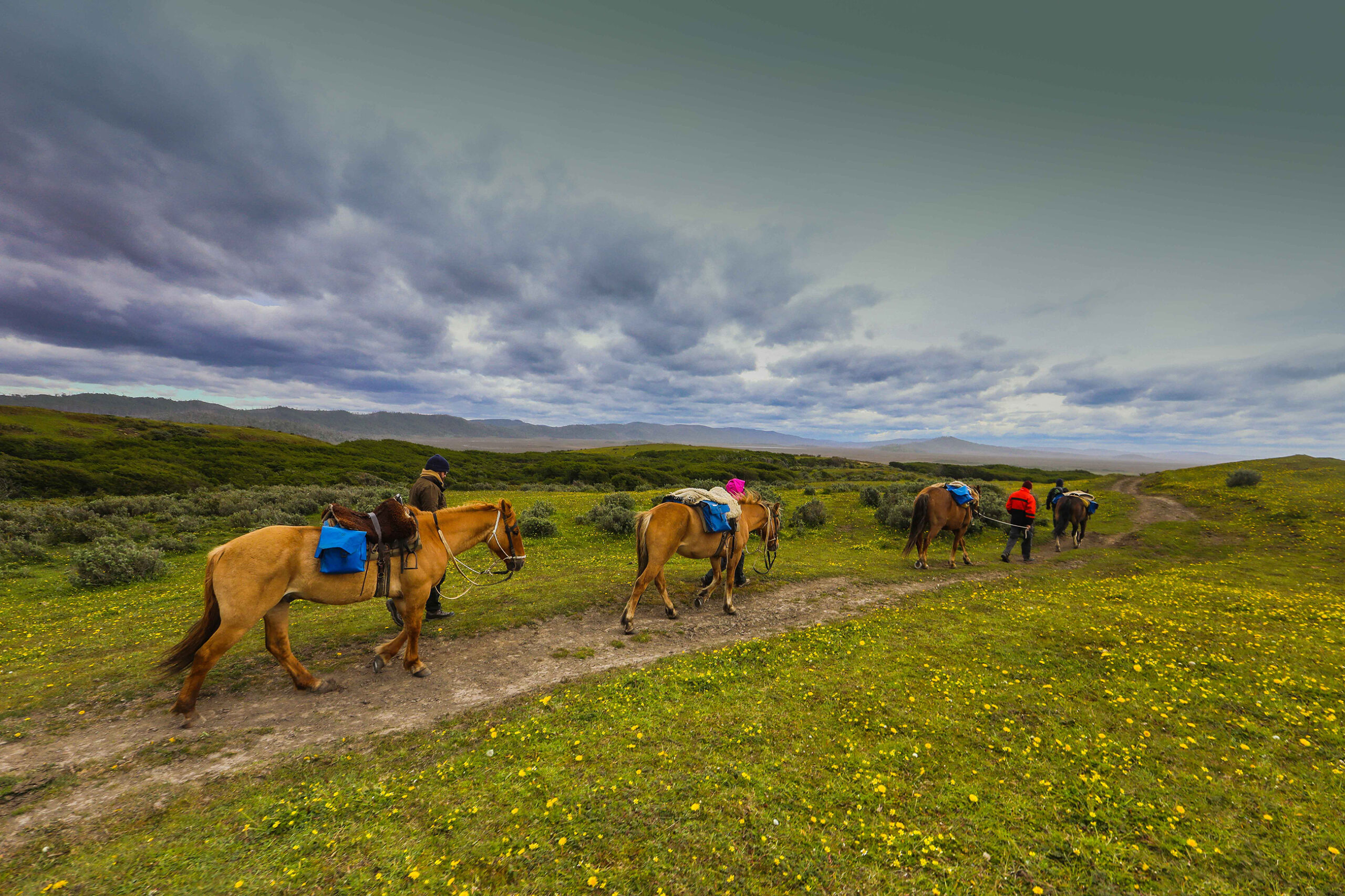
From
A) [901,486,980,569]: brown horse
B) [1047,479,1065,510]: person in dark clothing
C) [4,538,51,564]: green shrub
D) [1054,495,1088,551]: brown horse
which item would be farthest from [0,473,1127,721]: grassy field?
[1047,479,1065,510]: person in dark clothing

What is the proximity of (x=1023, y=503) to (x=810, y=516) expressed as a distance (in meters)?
8.59

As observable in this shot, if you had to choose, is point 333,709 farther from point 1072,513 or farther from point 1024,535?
point 1072,513

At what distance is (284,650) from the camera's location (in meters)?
6.30

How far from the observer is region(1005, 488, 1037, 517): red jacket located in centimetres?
1559

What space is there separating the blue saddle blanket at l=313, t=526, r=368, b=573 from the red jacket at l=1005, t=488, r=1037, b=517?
18.9 meters

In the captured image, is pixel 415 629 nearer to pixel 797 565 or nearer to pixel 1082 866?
pixel 1082 866

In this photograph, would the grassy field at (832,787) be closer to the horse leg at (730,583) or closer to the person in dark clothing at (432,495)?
the horse leg at (730,583)

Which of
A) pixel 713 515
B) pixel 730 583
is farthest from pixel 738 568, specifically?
pixel 713 515

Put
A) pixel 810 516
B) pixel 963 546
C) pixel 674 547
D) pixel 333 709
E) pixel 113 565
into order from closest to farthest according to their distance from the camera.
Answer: pixel 333 709 → pixel 674 547 → pixel 113 565 → pixel 963 546 → pixel 810 516

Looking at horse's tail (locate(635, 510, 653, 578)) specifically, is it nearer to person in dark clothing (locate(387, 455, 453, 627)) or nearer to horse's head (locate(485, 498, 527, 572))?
horse's head (locate(485, 498, 527, 572))

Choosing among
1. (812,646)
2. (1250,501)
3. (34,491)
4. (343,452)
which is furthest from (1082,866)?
(343,452)

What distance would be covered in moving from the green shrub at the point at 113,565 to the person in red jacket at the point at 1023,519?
27027 mm

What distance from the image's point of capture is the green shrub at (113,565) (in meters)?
11.5

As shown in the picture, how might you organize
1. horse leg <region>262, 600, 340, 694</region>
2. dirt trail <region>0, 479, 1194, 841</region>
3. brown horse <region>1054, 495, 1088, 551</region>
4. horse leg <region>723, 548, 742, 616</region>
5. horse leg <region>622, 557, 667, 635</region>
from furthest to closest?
1. brown horse <region>1054, 495, 1088, 551</region>
2. horse leg <region>723, 548, 742, 616</region>
3. horse leg <region>622, 557, 667, 635</region>
4. horse leg <region>262, 600, 340, 694</region>
5. dirt trail <region>0, 479, 1194, 841</region>
